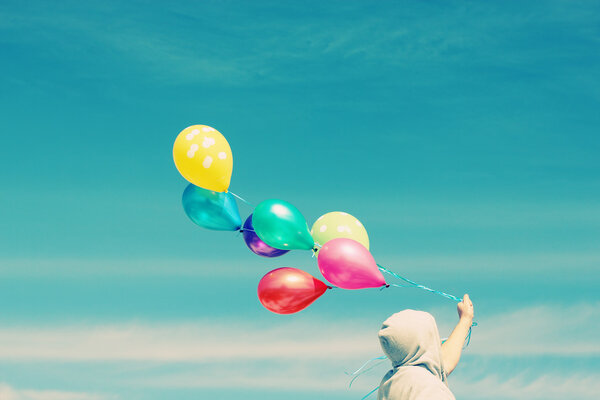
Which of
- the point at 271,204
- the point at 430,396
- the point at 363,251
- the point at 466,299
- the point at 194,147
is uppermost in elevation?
the point at 194,147

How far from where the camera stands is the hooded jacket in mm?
6073

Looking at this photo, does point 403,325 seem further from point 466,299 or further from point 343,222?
point 343,222

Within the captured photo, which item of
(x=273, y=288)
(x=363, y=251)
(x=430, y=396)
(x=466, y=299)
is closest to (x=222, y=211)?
(x=273, y=288)

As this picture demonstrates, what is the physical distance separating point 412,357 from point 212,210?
340 cm

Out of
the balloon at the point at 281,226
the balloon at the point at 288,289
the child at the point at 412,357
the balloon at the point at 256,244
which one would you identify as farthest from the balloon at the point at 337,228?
the child at the point at 412,357

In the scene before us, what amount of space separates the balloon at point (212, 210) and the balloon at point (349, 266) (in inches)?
58.8

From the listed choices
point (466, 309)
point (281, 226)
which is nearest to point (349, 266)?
point (281, 226)

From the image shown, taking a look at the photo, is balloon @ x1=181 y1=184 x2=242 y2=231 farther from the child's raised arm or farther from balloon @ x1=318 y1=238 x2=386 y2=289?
the child's raised arm

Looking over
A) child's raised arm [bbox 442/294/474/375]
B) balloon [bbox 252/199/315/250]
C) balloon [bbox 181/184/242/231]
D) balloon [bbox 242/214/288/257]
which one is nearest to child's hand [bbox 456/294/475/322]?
child's raised arm [bbox 442/294/474/375]

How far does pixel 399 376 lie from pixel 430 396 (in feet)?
1.19

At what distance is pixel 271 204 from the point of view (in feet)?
26.3

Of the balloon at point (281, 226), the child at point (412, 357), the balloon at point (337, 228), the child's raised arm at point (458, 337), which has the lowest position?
the child at point (412, 357)

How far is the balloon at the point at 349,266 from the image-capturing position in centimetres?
750

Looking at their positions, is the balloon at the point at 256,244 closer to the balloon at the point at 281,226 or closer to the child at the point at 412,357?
the balloon at the point at 281,226
